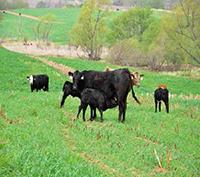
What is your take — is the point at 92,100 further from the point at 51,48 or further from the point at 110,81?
the point at 51,48

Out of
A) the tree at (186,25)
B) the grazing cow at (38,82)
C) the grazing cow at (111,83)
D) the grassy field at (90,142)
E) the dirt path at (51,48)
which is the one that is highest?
the tree at (186,25)

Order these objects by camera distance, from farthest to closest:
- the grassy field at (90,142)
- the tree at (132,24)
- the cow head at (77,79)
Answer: the tree at (132,24) < the cow head at (77,79) < the grassy field at (90,142)

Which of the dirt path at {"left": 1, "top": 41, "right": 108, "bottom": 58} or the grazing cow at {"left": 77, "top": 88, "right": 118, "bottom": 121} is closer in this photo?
the grazing cow at {"left": 77, "top": 88, "right": 118, "bottom": 121}

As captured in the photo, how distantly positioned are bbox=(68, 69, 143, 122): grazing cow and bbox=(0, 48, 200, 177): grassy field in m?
0.83

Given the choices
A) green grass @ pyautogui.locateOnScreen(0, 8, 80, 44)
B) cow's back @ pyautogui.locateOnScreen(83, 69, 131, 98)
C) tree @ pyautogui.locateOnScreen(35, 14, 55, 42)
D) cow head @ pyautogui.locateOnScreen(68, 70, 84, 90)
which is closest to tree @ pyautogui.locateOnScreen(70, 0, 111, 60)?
green grass @ pyautogui.locateOnScreen(0, 8, 80, 44)

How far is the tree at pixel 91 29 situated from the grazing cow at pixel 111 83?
52.2m

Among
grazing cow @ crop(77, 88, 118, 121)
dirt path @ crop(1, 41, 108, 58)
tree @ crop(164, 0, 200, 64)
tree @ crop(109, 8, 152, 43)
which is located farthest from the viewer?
tree @ crop(109, 8, 152, 43)

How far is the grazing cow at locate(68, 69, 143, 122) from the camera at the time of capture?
1848cm

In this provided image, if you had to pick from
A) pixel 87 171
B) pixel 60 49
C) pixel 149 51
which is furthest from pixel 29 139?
pixel 60 49

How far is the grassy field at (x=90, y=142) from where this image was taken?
32.0 ft

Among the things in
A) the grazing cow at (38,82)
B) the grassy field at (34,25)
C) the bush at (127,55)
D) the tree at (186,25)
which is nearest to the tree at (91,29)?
the bush at (127,55)

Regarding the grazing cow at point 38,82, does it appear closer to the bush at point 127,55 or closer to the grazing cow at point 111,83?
the grazing cow at point 111,83

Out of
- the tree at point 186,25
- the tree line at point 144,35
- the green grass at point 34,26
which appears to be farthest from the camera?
the green grass at point 34,26

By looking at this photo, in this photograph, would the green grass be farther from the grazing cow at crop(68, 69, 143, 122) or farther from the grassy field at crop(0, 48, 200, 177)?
the grassy field at crop(0, 48, 200, 177)
